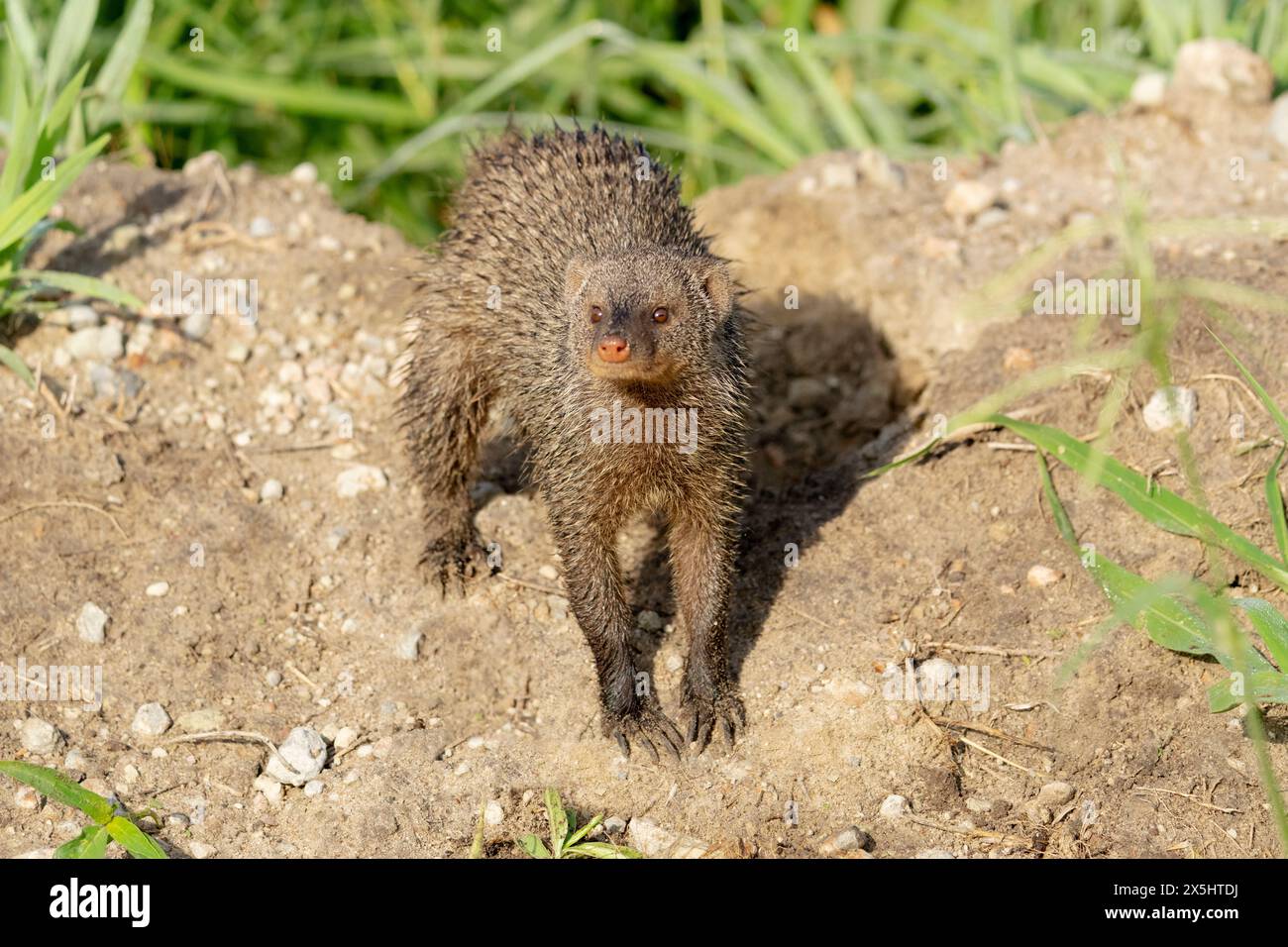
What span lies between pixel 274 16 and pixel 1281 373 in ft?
17.5

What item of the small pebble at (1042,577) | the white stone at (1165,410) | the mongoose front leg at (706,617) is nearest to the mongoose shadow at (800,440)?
the mongoose front leg at (706,617)

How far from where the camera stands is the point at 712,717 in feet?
12.6

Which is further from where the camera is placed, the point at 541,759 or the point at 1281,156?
the point at 1281,156

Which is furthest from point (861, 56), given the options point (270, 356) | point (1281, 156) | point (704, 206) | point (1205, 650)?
point (1205, 650)

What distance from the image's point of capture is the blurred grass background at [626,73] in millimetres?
6051

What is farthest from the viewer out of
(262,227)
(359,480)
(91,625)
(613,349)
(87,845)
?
(262,227)

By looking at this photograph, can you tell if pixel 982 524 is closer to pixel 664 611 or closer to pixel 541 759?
pixel 664 611

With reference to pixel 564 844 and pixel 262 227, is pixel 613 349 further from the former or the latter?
pixel 262 227

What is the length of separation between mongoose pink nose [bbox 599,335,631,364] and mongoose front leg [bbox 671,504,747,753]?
0.72 meters

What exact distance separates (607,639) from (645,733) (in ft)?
0.95

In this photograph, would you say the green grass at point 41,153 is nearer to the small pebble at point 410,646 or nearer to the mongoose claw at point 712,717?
the small pebble at point 410,646

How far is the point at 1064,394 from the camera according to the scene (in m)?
4.41

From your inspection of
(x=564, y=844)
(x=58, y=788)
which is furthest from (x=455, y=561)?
(x=58, y=788)
